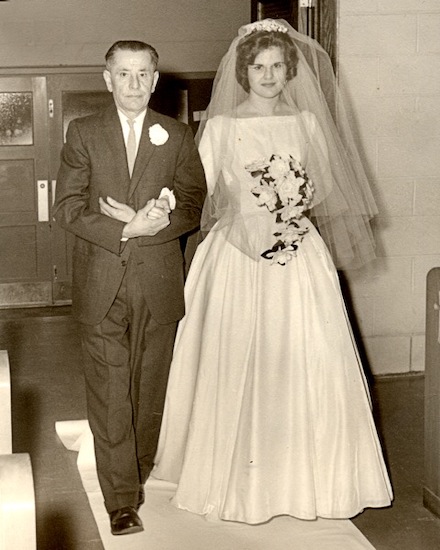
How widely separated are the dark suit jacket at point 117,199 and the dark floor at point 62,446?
93cm

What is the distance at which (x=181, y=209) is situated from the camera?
11.9 ft

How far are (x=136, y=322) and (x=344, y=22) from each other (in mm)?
2912

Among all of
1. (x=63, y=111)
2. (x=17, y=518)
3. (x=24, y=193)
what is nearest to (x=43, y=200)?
(x=24, y=193)

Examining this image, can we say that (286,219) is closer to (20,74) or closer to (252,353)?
(252,353)

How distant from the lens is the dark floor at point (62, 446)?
3742 mm

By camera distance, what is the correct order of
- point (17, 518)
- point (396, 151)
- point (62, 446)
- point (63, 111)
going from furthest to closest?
point (63, 111)
point (396, 151)
point (62, 446)
point (17, 518)

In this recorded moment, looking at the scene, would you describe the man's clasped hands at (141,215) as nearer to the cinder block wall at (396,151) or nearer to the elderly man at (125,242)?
the elderly man at (125,242)

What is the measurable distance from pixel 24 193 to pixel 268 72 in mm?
5401

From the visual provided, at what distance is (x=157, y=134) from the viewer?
353 centimetres

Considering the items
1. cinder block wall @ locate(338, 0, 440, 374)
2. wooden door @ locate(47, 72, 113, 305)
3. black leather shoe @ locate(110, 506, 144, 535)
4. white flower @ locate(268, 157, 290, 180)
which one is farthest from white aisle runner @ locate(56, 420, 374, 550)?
wooden door @ locate(47, 72, 113, 305)

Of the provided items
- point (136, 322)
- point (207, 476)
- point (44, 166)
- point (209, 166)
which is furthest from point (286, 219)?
point (44, 166)

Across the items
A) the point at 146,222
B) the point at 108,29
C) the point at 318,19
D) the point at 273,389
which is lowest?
the point at 273,389

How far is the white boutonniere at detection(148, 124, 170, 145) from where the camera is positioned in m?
3.53

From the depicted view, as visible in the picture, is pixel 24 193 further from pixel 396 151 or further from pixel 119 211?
pixel 119 211
